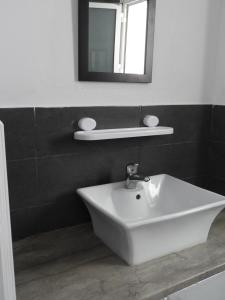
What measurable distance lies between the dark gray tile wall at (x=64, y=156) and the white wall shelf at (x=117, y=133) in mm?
40

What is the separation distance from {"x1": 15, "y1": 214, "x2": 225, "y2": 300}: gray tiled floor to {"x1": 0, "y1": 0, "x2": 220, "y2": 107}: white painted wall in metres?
0.58

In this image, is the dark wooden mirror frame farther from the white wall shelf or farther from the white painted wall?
the white wall shelf

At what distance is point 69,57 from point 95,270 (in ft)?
2.70

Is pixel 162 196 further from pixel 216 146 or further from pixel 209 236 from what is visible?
pixel 216 146

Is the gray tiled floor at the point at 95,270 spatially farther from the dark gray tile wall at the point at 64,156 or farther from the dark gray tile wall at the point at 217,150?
the dark gray tile wall at the point at 217,150

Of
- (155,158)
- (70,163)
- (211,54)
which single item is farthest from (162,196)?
(211,54)

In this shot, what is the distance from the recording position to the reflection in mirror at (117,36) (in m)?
1.20

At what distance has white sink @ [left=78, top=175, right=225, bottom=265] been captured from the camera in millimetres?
1000

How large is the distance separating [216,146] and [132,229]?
92cm

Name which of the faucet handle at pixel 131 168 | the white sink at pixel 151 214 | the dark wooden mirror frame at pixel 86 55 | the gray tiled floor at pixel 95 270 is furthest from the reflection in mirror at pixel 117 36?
the gray tiled floor at pixel 95 270

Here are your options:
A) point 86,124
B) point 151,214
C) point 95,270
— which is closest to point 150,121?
point 86,124

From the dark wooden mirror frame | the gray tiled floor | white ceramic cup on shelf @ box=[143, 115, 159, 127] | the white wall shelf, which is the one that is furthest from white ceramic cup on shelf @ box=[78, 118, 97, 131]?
the gray tiled floor

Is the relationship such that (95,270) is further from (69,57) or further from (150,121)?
(69,57)

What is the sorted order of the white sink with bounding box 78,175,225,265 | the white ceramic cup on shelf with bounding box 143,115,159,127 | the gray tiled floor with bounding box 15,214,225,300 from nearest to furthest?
the gray tiled floor with bounding box 15,214,225,300, the white sink with bounding box 78,175,225,265, the white ceramic cup on shelf with bounding box 143,115,159,127
